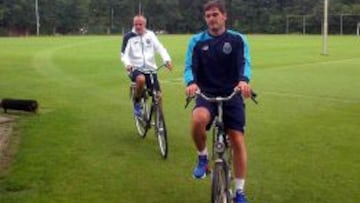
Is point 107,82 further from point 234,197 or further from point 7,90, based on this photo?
point 234,197

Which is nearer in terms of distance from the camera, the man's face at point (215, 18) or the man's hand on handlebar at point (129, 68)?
the man's face at point (215, 18)

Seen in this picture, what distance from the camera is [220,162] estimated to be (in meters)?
5.93

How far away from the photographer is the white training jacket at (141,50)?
10.5m

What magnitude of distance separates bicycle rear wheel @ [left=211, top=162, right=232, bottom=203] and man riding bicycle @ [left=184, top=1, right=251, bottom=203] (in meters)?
0.37

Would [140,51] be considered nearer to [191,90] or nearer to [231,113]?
[231,113]

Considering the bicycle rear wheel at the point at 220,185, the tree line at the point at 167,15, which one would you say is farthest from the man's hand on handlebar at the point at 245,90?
the tree line at the point at 167,15

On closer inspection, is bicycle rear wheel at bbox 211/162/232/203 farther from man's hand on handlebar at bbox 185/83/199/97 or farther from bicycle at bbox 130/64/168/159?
bicycle at bbox 130/64/168/159

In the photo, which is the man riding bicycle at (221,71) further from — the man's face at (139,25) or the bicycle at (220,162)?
the man's face at (139,25)

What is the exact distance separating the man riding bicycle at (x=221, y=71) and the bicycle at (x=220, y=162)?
14 cm

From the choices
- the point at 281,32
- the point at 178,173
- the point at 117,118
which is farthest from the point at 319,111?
the point at 281,32

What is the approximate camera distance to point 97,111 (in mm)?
14172

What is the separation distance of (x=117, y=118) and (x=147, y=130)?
248cm

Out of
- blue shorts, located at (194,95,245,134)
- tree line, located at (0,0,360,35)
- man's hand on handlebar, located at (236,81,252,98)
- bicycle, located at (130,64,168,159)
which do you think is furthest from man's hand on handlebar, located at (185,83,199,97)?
tree line, located at (0,0,360,35)

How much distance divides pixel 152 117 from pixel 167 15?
325ft
